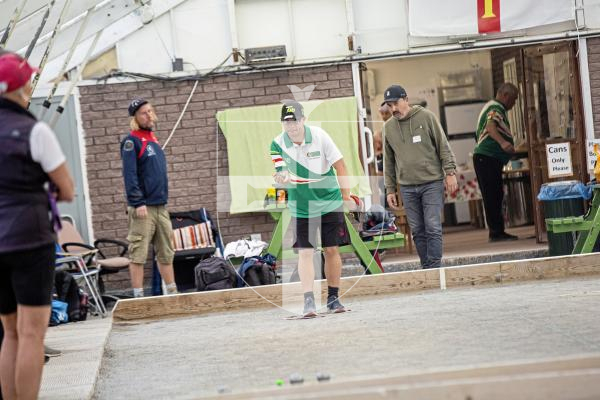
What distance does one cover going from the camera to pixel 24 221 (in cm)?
566

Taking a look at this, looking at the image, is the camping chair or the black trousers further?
the black trousers

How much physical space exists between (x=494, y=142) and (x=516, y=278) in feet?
16.8

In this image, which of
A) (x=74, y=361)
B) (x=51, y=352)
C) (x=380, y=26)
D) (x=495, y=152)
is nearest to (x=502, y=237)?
(x=495, y=152)

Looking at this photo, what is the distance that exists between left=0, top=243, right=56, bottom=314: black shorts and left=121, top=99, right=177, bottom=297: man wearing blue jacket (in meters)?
6.27

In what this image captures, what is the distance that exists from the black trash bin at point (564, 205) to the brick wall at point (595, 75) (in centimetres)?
157

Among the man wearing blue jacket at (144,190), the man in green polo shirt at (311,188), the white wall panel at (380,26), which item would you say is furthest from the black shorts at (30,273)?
the white wall panel at (380,26)

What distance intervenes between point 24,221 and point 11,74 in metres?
0.72

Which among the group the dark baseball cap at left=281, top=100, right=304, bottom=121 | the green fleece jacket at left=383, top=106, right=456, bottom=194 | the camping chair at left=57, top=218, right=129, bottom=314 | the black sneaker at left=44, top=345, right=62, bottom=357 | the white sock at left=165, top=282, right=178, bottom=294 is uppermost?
the dark baseball cap at left=281, top=100, right=304, bottom=121

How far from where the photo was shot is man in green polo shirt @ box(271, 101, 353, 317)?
397 inches

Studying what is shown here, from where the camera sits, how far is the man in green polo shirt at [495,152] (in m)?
16.2

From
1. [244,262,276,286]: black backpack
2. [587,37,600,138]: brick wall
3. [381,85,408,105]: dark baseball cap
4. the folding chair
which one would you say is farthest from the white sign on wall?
the folding chair

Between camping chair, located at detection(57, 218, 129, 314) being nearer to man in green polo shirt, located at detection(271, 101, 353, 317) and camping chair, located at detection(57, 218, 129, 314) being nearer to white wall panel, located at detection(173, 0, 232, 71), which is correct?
white wall panel, located at detection(173, 0, 232, 71)

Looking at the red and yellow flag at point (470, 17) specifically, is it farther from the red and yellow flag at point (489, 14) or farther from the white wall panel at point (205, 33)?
the white wall panel at point (205, 33)

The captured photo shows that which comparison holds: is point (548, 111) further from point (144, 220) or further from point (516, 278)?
point (144, 220)
